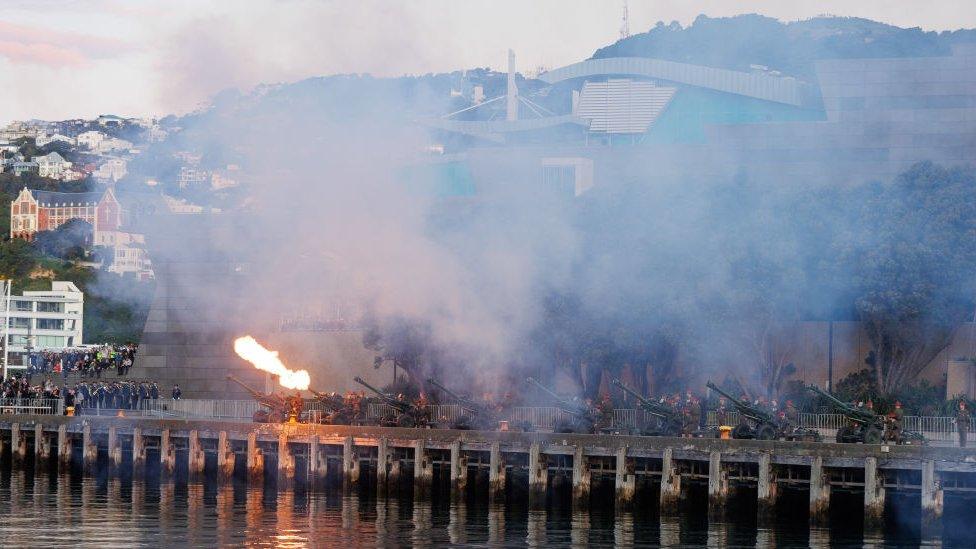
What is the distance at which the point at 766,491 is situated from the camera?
46750 mm

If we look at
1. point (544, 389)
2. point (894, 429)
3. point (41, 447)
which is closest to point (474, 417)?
point (544, 389)

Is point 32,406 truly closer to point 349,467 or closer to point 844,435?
point 349,467

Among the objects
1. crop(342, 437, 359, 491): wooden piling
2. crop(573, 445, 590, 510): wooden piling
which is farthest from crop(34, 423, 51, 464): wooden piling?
crop(573, 445, 590, 510): wooden piling

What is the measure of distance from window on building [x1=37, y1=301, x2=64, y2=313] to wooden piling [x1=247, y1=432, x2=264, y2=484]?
4805 inches

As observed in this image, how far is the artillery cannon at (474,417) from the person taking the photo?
58372 mm

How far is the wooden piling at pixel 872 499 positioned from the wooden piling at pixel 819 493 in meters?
1.46

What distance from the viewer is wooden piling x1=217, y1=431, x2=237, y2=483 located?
201ft

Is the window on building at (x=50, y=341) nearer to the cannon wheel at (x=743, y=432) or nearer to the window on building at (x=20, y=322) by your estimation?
the window on building at (x=20, y=322)

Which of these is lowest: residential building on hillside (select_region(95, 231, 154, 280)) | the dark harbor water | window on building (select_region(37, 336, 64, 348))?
window on building (select_region(37, 336, 64, 348))

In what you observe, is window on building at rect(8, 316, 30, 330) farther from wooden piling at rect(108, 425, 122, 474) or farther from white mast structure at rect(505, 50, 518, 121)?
wooden piling at rect(108, 425, 122, 474)

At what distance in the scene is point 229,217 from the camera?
6138 centimetres

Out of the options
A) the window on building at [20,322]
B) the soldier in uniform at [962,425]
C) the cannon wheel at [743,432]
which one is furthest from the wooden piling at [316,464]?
the window on building at [20,322]

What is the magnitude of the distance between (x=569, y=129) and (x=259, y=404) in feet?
220

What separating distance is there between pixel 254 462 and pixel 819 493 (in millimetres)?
22256
